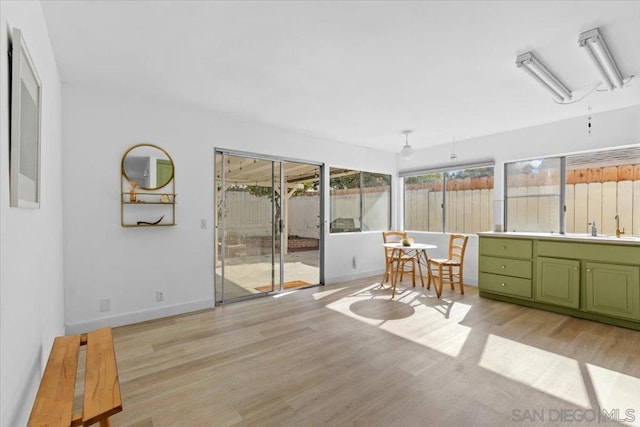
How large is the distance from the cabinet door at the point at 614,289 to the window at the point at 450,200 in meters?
1.74

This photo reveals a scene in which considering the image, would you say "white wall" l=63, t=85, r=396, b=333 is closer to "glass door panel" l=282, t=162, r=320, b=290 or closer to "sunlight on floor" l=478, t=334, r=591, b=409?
"glass door panel" l=282, t=162, r=320, b=290

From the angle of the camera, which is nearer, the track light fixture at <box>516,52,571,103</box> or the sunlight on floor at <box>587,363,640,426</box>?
the sunlight on floor at <box>587,363,640,426</box>

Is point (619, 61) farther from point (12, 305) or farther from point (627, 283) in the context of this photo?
point (12, 305)

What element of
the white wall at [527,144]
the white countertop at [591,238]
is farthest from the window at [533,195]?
the white countertop at [591,238]

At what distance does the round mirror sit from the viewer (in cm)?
341

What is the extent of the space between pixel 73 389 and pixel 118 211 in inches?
96.1

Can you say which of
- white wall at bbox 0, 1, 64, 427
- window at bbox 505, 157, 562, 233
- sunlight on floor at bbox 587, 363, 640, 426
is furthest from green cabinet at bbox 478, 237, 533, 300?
white wall at bbox 0, 1, 64, 427

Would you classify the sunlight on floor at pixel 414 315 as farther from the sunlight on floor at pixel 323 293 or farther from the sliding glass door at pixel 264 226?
the sliding glass door at pixel 264 226

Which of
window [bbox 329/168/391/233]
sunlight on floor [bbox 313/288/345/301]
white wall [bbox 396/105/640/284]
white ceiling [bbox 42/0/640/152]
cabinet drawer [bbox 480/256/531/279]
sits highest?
white ceiling [bbox 42/0/640/152]

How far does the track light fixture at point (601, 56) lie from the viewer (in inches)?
86.7

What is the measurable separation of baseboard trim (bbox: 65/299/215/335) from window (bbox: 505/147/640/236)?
4879 millimetres

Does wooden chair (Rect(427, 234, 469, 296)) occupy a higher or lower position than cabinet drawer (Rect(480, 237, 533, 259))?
lower

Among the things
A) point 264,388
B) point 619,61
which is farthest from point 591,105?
point 264,388

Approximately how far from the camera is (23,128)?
1.31 m
